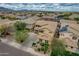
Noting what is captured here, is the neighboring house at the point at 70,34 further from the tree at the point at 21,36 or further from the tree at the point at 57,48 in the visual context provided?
the tree at the point at 21,36

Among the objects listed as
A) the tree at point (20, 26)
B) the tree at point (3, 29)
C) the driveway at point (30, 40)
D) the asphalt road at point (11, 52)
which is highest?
the tree at point (20, 26)

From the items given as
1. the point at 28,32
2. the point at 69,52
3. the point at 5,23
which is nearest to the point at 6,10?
the point at 5,23

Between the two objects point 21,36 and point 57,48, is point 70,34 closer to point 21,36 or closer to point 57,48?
point 57,48

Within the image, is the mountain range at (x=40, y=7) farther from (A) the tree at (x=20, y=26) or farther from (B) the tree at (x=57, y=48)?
(B) the tree at (x=57, y=48)

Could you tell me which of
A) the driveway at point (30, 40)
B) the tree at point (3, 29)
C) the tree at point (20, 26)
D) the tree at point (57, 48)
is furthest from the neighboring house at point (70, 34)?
the tree at point (3, 29)

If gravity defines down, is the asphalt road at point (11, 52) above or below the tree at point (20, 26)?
below

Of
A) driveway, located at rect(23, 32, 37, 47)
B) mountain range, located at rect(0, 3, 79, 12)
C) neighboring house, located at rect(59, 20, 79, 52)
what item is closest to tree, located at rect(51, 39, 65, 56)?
neighboring house, located at rect(59, 20, 79, 52)

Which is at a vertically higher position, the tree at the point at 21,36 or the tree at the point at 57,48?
the tree at the point at 21,36

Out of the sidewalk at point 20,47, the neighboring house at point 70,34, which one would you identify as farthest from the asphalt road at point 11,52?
the neighboring house at point 70,34
